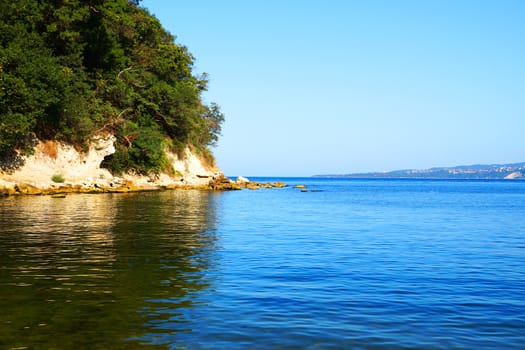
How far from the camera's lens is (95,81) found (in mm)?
53719

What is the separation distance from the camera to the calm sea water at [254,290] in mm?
7781

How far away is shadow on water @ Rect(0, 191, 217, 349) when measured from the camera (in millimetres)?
7848

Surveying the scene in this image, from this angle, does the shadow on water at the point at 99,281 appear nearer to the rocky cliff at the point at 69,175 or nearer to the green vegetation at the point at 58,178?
the rocky cliff at the point at 69,175

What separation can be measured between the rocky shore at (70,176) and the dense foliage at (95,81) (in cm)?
125

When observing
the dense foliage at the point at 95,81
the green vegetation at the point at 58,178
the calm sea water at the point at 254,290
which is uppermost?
the dense foliage at the point at 95,81

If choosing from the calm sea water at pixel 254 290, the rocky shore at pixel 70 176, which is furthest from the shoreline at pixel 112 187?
the calm sea water at pixel 254 290

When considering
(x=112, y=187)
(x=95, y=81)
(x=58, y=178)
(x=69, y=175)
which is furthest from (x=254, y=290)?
(x=95, y=81)

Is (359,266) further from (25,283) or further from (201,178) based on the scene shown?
(201,178)

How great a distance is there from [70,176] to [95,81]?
35.5 feet

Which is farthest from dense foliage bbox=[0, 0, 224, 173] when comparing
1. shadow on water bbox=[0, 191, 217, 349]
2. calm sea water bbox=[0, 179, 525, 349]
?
calm sea water bbox=[0, 179, 525, 349]

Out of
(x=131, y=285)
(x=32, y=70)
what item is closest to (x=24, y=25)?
(x=32, y=70)

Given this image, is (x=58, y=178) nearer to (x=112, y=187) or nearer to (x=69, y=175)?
(x=69, y=175)

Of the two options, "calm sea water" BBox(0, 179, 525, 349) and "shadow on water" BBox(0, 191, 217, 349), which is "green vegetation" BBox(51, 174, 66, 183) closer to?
"shadow on water" BBox(0, 191, 217, 349)

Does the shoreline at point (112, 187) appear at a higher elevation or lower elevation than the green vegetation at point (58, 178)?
lower
